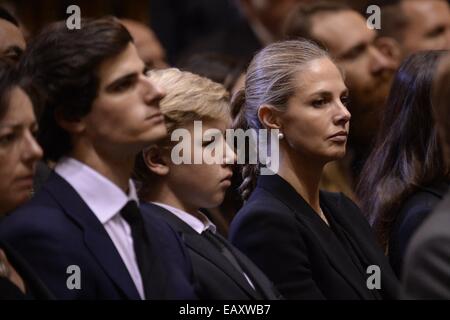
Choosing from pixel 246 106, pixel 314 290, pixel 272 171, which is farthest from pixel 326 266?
pixel 246 106

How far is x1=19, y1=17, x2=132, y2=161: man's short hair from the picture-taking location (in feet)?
7.93

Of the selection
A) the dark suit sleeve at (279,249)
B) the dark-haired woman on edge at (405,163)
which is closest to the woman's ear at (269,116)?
the dark suit sleeve at (279,249)

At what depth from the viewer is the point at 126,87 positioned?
8.14 ft

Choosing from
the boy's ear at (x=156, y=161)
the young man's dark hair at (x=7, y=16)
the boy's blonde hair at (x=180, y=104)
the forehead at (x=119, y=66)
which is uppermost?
the forehead at (x=119, y=66)

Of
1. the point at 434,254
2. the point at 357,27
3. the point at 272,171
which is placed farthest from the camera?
the point at 357,27

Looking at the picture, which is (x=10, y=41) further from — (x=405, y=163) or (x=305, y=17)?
(x=305, y=17)

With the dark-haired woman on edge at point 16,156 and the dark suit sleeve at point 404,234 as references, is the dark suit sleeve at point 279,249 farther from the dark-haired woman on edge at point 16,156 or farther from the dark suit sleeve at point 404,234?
the dark-haired woman on edge at point 16,156

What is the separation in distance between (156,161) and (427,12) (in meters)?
2.48

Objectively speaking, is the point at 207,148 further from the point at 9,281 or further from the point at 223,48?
the point at 223,48

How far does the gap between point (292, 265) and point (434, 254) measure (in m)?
0.69

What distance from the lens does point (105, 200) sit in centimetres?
242

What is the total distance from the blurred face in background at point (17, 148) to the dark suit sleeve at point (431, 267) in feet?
2.75

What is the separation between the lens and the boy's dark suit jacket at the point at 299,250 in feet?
9.02

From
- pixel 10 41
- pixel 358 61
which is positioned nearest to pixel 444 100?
pixel 10 41
